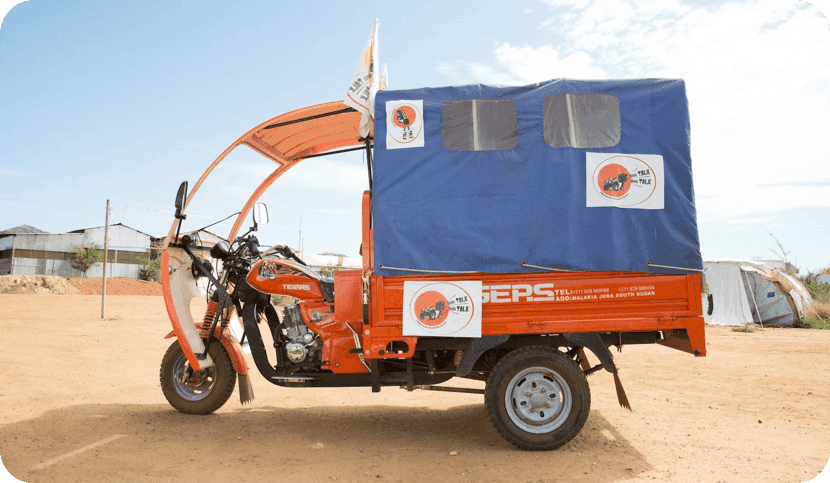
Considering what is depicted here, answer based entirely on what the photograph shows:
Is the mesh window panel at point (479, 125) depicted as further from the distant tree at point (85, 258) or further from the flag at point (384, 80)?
the distant tree at point (85, 258)

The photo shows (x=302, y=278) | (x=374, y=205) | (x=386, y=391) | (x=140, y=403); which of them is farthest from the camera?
(x=386, y=391)

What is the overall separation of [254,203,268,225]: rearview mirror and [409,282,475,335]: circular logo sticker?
216 cm

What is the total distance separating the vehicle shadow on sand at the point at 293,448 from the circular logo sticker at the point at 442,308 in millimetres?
1063

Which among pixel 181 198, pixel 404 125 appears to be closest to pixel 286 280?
pixel 181 198

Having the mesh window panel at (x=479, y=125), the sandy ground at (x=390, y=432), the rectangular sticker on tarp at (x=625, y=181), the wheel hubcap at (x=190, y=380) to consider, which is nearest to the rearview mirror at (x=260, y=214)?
the wheel hubcap at (x=190, y=380)

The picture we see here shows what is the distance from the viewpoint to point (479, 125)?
4641mm

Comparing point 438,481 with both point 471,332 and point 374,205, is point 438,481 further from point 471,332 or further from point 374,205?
point 374,205

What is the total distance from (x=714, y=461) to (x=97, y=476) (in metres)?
4.75

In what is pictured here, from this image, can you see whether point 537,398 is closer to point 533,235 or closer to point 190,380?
point 533,235

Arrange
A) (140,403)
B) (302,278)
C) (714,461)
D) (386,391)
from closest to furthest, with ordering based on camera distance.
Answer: (714,461)
(302,278)
(140,403)
(386,391)

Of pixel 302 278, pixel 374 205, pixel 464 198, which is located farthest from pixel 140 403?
pixel 464 198

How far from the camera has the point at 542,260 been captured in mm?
4496

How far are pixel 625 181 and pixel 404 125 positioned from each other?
193cm

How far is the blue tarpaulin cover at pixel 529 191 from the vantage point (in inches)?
177
